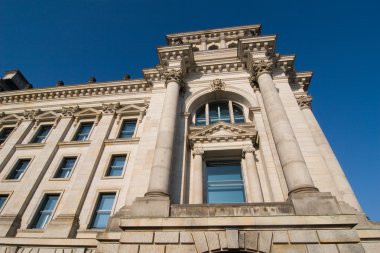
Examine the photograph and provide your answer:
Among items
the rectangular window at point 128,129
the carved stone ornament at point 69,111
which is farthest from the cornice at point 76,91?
the rectangular window at point 128,129

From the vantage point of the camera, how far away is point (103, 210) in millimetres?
15266

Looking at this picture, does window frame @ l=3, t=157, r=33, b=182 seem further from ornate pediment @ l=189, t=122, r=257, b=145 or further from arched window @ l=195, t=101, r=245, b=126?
arched window @ l=195, t=101, r=245, b=126

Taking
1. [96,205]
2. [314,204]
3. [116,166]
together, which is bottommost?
[314,204]

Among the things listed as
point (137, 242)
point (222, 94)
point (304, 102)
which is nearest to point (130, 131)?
point (222, 94)

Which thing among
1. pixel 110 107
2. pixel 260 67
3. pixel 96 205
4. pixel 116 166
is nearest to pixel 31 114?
pixel 110 107

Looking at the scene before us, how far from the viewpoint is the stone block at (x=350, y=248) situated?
27.5 ft

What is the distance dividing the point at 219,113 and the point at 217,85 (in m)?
2.47

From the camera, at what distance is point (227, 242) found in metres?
9.09

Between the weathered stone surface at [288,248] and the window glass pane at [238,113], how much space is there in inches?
422

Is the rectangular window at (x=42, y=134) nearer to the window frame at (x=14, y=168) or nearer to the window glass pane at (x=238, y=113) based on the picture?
the window frame at (x=14, y=168)

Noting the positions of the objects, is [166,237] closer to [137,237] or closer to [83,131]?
[137,237]

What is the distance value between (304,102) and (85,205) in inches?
749

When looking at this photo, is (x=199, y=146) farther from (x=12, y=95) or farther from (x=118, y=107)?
(x=12, y=95)

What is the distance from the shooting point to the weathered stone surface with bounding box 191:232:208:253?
358 inches
